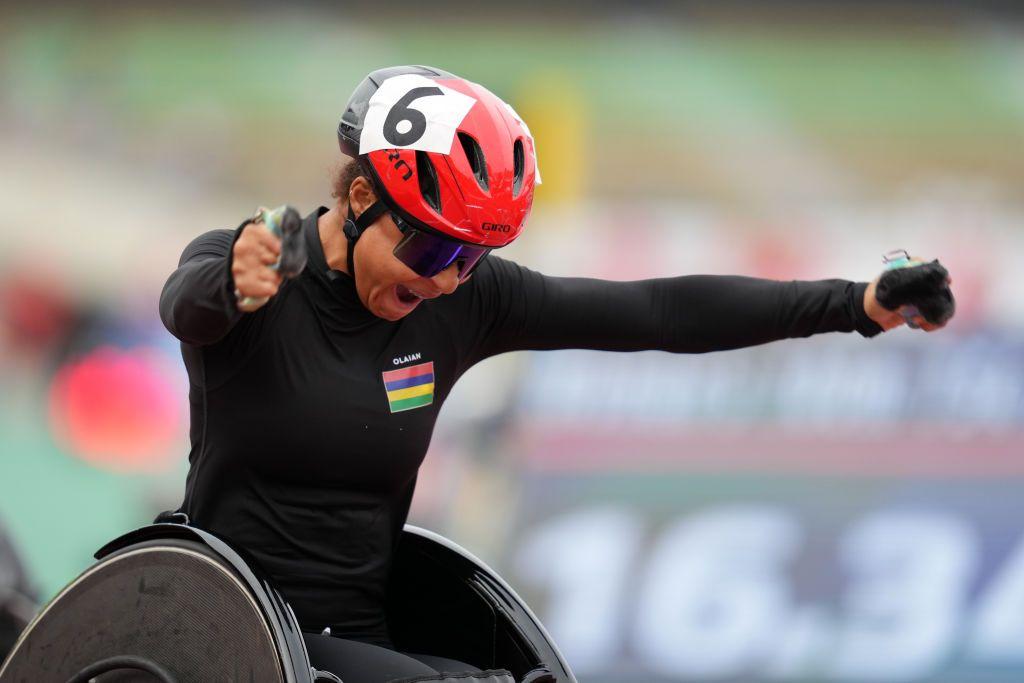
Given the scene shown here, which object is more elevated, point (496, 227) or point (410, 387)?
point (496, 227)

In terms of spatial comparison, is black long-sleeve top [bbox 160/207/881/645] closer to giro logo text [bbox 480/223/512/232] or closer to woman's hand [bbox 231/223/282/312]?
woman's hand [bbox 231/223/282/312]

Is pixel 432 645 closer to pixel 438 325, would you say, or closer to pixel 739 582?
pixel 438 325

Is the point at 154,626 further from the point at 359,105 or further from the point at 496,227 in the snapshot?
the point at 359,105

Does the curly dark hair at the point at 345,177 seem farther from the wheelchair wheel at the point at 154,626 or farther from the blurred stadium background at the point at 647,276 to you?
the blurred stadium background at the point at 647,276

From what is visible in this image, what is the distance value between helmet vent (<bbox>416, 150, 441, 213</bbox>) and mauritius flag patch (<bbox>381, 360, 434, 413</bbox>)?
0.35 metres

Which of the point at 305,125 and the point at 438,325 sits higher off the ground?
the point at 305,125

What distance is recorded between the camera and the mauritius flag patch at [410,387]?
266cm

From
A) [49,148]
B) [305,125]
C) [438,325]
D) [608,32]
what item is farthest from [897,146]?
[438,325]

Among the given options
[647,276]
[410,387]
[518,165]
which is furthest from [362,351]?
[647,276]

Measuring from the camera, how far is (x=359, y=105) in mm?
2641

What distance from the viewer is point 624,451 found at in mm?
6922

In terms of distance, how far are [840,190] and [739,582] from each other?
1.95 meters

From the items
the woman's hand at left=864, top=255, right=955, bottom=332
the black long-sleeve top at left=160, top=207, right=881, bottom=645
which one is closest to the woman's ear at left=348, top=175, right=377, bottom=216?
the black long-sleeve top at left=160, top=207, right=881, bottom=645

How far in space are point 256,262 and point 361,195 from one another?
51 cm
